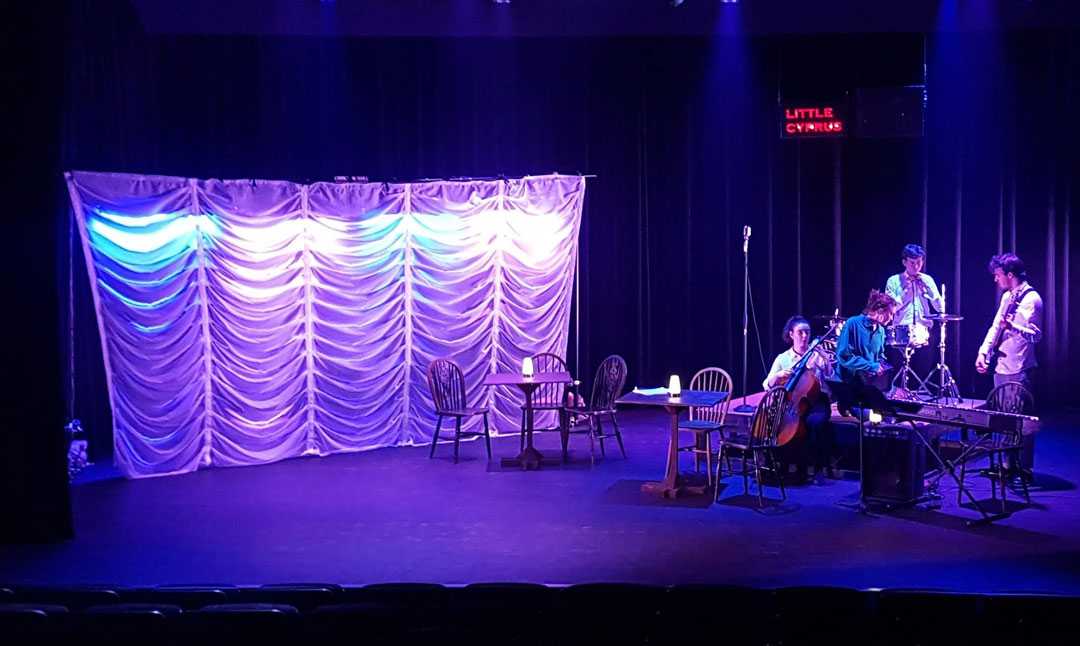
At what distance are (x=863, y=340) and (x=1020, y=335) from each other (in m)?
2.18

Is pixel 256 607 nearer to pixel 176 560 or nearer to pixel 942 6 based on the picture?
pixel 176 560

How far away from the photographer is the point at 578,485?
7973 mm

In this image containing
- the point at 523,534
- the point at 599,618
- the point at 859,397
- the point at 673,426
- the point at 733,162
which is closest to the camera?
the point at 599,618

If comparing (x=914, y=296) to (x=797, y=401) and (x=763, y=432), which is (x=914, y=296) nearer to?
(x=797, y=401)

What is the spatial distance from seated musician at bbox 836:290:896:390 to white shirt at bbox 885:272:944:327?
9.13 ft

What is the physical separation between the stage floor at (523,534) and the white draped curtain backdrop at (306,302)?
60 cm

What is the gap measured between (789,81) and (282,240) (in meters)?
6.05

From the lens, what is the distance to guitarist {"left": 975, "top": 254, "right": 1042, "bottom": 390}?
852 centimetres

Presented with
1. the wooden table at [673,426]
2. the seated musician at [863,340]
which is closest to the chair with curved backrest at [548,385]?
the wooden table at [673,426]

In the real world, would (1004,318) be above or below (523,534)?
above

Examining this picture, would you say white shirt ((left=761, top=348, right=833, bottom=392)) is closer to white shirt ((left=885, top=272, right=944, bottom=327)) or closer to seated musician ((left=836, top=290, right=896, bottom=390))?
seated musician ((left=836, top=290, right=896, bottom=390))

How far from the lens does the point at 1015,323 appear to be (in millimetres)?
8586

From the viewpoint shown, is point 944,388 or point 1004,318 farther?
point 944,388

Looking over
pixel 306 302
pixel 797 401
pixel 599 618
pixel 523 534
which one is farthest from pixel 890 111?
pixel 599 618
